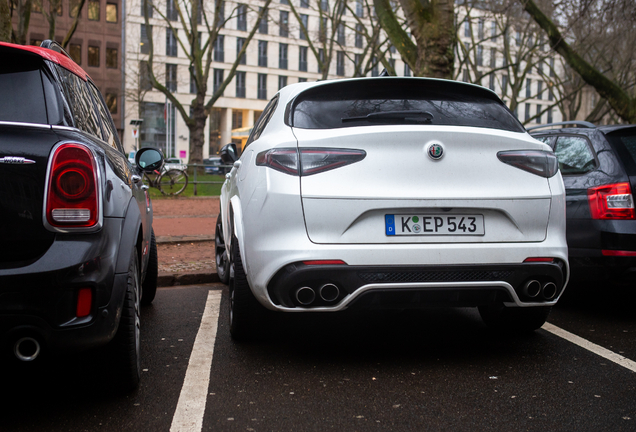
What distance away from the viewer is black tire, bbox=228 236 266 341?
389cm

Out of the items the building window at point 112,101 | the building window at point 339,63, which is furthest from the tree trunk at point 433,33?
the building window at point 339,63

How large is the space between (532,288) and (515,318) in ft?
2.45

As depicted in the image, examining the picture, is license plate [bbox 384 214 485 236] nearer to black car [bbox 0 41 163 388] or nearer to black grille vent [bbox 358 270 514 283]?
black grille vent [bbox 358 270 514 283]

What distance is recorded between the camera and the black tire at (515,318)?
421 cm

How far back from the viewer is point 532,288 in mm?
3598

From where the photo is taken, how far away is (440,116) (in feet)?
12.3

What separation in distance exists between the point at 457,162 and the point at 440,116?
→ 1.10 ft

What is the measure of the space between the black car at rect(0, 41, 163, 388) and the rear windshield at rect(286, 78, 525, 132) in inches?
50.3

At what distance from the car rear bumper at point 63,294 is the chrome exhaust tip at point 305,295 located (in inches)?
38.8

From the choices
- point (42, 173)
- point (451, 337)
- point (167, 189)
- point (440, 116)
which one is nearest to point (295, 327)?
point (451, 337)

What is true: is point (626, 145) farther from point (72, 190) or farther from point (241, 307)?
point (72, 190)

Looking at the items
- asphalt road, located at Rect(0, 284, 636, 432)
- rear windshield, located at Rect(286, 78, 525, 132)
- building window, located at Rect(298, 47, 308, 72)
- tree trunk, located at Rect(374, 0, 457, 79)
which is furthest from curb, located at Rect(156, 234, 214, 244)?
building window, located at Rect(298, 47, 308, 72)

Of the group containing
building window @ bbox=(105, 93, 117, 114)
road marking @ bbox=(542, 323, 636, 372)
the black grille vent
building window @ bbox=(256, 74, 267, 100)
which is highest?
building window @ bbox=(256, 74, 267, 100)

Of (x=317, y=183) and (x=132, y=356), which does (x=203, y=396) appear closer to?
(x=132, y=356)
